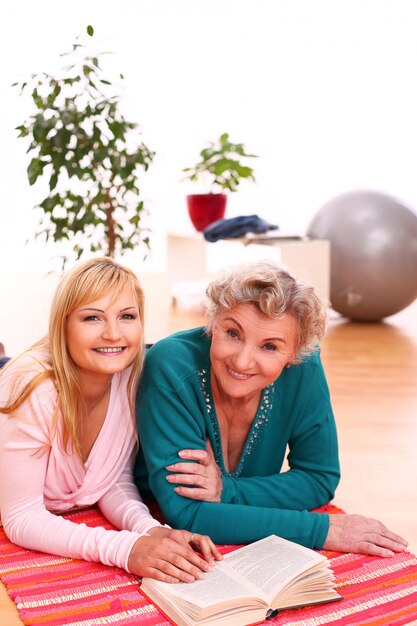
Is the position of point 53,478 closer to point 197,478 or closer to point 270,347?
point 197,478

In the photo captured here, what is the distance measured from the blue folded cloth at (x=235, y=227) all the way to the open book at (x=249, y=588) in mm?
2973

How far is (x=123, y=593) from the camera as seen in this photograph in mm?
1757

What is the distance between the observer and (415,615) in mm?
1687

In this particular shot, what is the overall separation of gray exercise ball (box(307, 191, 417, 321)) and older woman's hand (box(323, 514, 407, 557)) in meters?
2.88

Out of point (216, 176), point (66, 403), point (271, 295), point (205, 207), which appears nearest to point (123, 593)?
point (66, 403)

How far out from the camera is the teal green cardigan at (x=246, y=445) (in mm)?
1935

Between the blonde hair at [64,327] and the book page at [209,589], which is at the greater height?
the blonde hair at [64,327]

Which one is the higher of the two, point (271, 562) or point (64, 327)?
point (64, 327)

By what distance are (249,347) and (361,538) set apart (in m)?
0.54

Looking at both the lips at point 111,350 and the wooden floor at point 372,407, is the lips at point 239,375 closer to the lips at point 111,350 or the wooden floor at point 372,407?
the lips at point 111,350

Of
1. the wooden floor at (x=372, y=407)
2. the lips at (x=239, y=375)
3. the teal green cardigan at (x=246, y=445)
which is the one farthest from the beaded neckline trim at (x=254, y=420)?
the wooden floor at (x=372, y=407)

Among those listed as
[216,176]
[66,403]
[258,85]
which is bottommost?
[66,403]

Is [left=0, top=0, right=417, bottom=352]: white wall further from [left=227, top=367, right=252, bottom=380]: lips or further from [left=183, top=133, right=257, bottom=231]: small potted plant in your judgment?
[left=227, top=367, right=252, bottom=380]: lips

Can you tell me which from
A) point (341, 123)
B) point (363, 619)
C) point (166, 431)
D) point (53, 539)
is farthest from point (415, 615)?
point (341, 123)
